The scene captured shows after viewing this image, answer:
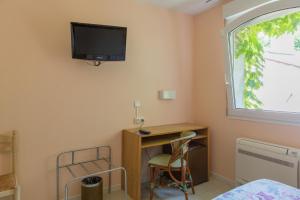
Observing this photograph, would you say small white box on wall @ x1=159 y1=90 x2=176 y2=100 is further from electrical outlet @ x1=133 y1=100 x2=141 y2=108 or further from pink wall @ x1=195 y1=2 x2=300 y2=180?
pink wall @ x1=195 y1=2 x2=300 y2=180

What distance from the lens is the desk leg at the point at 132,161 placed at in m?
2.39

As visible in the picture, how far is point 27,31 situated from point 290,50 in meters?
2.69

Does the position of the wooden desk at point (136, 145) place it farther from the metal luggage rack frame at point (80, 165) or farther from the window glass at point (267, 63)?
the window glass at point (267, 63)

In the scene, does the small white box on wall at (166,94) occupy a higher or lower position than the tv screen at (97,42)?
lower

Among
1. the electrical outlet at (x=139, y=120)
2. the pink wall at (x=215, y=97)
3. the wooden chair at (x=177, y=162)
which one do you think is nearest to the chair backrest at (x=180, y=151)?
the wooden chair at (x=177, y=162)

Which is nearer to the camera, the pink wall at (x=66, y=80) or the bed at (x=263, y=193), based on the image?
the bed at (x=263, y=193)

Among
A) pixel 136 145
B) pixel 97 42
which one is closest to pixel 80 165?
pixel 136 145

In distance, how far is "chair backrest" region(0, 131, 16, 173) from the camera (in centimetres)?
205

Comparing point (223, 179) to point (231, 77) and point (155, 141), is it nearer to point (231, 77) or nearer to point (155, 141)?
point (155, 141)

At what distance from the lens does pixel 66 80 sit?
2.36 m

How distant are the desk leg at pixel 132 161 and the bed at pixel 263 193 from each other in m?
1.10

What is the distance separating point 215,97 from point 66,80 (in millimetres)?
1962

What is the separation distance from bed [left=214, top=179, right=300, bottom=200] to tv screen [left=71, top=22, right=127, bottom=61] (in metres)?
1.73

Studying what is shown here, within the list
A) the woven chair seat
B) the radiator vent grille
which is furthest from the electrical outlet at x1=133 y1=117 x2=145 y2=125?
the woven chair seat
